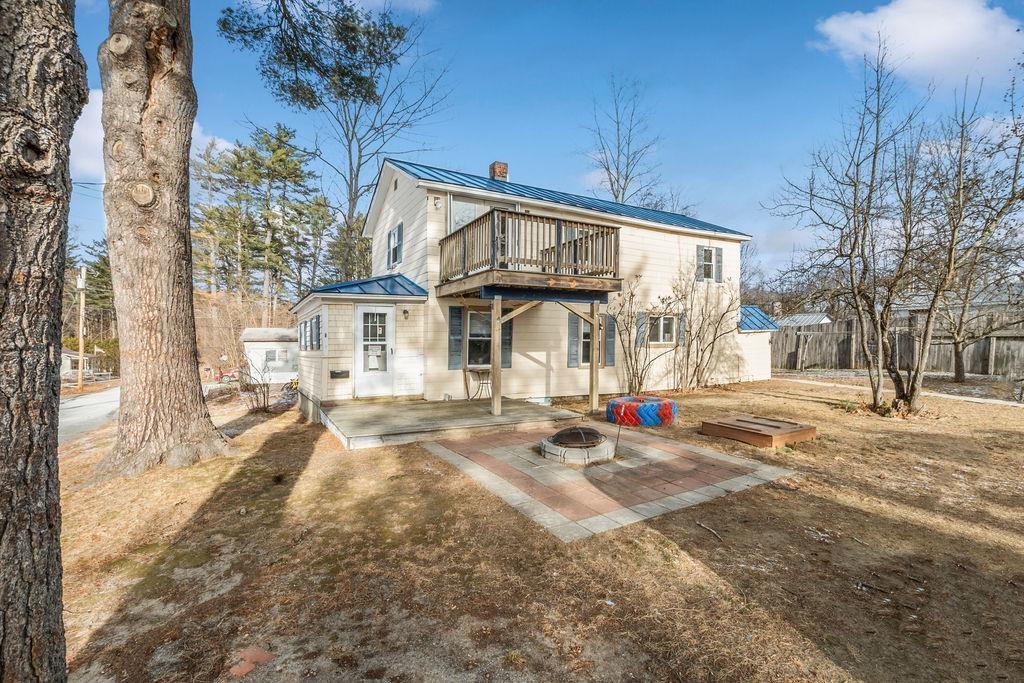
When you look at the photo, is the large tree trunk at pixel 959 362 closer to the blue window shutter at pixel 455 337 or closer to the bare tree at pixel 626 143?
the bare tree at pixel 626 143

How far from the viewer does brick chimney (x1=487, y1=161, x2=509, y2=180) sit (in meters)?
12.7

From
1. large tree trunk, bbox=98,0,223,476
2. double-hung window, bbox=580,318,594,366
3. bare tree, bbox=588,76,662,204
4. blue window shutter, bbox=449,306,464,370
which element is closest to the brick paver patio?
blue window shutter, bbox=449,306,464,370

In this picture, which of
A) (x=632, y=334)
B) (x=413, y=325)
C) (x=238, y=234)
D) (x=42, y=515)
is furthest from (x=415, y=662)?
(x=238, y=234)

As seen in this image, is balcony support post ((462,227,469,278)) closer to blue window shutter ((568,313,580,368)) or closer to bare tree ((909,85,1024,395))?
blue window shutter ((568,313,580,368))

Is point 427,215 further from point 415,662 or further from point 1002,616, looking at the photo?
point 1002,616

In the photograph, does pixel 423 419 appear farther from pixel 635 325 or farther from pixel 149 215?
pixel 635 325

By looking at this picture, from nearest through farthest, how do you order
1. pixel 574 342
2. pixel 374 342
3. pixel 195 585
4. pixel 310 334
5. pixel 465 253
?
pixel 195 585, pixel 465 253, pixel 374 342, pixel 310 334, pixel 574 342

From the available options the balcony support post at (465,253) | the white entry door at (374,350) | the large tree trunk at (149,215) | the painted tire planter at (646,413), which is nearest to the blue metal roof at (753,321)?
the painted tire planter at (646,413)

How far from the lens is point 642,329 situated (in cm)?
1270

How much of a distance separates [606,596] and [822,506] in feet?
10.1

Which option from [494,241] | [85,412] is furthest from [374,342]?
[85,412]

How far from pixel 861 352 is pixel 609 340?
1558 centimetres

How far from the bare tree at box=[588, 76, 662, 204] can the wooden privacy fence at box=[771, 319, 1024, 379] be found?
10533 millimetres

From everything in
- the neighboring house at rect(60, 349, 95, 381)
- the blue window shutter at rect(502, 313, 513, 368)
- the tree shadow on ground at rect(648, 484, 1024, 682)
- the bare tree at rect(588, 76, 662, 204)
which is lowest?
the tree shadow on ground at rect(648, 484, 1024, 682)
